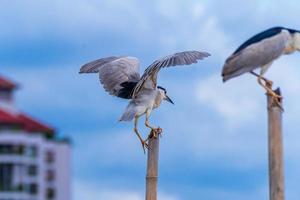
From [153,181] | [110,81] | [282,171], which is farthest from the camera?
[110,81]

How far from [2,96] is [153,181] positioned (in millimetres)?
72627

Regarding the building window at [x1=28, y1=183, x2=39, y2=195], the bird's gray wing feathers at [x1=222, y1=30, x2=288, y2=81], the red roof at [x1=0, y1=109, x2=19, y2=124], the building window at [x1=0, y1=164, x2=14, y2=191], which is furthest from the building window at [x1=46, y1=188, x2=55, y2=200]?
the bird's gray wing feathers at [x1=222, y1=30, x2=288, y2=81]

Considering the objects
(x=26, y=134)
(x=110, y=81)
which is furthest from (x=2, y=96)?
(x=110, y=81)

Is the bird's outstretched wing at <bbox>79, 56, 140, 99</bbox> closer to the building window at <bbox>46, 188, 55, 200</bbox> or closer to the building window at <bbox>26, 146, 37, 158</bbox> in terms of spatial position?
the building window at <bbox>26, 146, 37, 158</bbox>

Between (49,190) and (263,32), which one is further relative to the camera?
(49,190)

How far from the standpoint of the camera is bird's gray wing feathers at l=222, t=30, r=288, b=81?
12508mm

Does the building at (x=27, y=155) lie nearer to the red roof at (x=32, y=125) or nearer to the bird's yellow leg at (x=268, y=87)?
the red roof at (x=32, y=125)

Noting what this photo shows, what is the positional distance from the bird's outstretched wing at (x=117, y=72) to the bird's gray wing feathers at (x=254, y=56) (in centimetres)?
223

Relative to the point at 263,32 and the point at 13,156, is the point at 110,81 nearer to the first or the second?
the point at 263,32

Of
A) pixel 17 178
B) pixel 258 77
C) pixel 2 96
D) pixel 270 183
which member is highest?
pixel 2 96

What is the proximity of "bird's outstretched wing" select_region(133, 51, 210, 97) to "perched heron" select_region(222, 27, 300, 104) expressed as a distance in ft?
3.99

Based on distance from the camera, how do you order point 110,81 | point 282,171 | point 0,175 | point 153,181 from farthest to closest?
point 0,175, point 110,81, point 153,181, point 282,171

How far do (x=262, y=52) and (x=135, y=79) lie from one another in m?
2.59

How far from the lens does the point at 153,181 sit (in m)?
13.4
